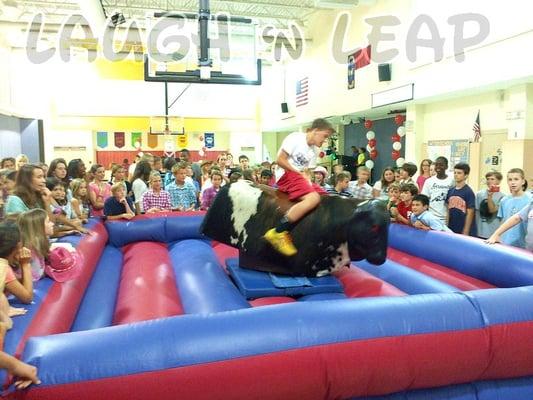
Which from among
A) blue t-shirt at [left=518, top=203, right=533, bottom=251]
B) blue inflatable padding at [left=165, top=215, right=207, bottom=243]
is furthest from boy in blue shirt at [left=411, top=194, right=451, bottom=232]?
blue inflatable padding at [left=165, top=215, right=207, bottom=243]

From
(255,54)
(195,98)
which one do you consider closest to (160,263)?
(255,54)

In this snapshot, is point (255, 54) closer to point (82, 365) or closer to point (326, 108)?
point (326, 108)

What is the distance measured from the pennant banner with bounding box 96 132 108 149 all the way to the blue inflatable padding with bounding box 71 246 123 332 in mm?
11833

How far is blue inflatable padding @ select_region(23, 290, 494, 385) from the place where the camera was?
169 centimetres

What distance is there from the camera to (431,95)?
25.0ft

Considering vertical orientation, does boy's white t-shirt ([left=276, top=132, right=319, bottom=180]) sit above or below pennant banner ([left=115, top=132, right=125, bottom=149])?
below

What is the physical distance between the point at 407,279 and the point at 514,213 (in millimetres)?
1413

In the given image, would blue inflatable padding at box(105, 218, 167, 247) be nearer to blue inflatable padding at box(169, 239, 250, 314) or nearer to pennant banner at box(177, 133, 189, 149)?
blue inflatable padding at box(169, 239, 250, 314)

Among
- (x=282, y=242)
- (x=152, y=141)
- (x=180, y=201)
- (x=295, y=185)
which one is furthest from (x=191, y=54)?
(x=282, y=242)

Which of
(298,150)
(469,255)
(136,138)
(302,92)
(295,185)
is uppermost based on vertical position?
(302,92)

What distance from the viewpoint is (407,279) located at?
11.1 ft

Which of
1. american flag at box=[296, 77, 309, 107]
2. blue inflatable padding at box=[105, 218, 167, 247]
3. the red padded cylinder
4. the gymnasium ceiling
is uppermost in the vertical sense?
the gymnasium ceiling

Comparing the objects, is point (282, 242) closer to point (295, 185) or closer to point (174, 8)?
point (295, 185)

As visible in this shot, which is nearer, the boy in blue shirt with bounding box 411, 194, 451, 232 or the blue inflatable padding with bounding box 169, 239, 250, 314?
the blue inflatable padding with bounding box 169, 239, 250, 314
